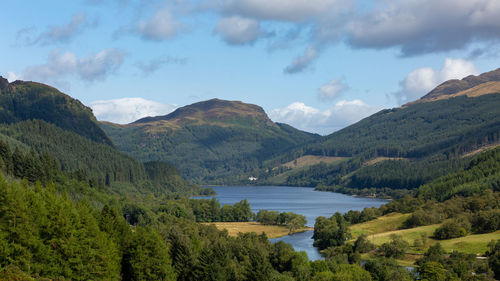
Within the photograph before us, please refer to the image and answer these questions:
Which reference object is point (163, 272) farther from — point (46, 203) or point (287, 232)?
point (287, 232)

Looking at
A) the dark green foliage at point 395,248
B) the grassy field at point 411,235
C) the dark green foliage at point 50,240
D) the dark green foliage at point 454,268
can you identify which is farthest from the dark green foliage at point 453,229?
the dark green foliage at point 50,240

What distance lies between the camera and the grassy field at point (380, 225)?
177250mm

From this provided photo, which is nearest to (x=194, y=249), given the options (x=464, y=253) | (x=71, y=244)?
(x=71, y=244)

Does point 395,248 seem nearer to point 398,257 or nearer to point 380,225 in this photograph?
point 398,257

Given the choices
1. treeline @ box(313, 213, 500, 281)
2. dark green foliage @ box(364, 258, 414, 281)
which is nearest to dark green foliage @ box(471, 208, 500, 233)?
treeline @ box(313, 213, 500, 281)

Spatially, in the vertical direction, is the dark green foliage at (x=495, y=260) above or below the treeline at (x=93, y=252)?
below

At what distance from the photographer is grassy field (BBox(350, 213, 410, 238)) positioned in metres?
177

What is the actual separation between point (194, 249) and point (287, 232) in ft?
348

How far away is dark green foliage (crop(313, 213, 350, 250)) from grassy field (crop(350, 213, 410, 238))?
662 centimetres

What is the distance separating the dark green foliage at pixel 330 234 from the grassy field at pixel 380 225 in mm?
6618

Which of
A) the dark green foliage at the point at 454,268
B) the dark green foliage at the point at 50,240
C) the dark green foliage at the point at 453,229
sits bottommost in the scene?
the dark green foliage at the point at 454,268

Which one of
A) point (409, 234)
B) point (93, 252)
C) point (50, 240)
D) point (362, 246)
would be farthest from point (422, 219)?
point (50, 240)

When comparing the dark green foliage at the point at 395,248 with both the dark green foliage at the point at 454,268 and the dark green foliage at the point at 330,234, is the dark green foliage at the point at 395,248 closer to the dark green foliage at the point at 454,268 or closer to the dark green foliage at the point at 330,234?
the dark green foliage at the point at 454,268

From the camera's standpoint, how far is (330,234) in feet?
532
